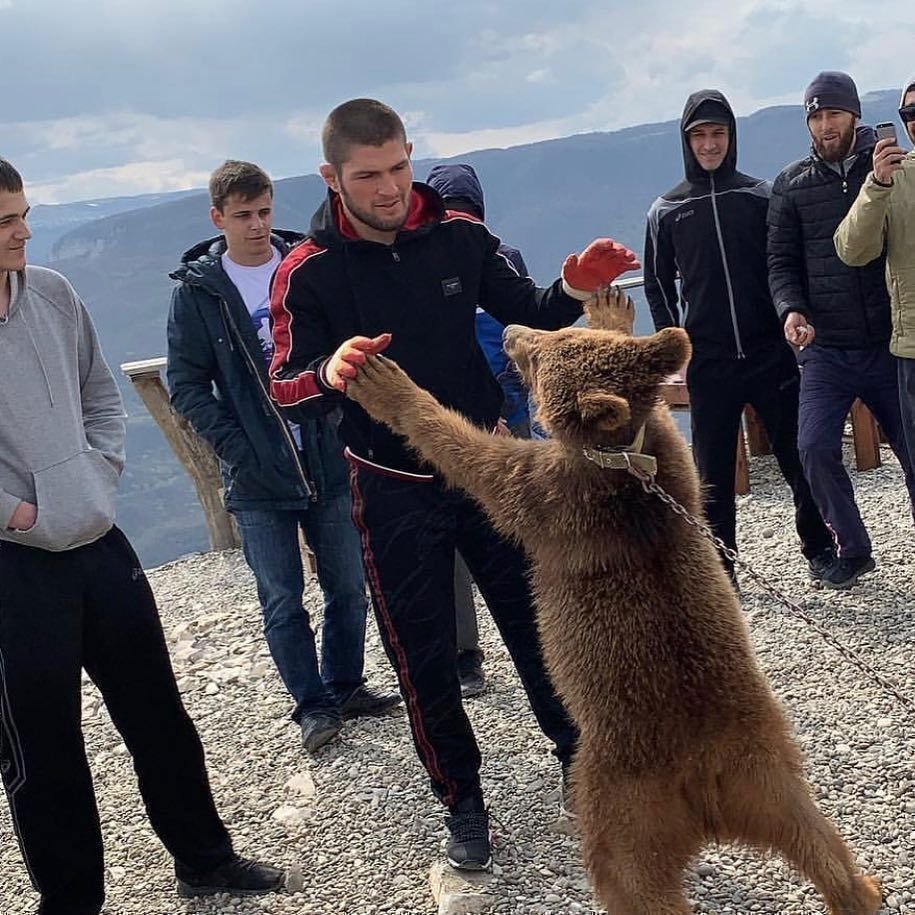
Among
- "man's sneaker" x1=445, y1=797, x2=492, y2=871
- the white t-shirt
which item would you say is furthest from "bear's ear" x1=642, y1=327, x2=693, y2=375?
the white t-shirt

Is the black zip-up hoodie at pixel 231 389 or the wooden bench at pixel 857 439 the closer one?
the black zip-up hoodie at pixel 231 389

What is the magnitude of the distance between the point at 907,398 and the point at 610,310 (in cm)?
225

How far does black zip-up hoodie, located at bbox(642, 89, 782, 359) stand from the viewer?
17.3ft

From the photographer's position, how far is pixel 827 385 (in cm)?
510

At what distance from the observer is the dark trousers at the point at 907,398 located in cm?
471

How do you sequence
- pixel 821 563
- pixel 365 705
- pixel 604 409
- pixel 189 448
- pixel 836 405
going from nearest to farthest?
pixel 604 409 → pixel 365 705 → pixel 836 405 → pixel 821 563 → pixel 189 448

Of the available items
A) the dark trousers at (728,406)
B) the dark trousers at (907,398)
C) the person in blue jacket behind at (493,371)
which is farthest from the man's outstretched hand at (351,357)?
the dark trousers at (907,398)

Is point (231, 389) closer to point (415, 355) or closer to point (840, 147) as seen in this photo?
point (415, 355)

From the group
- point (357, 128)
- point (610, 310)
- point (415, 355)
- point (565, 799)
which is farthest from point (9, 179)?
point (565, 799)

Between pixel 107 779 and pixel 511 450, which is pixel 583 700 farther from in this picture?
pixel 107 779

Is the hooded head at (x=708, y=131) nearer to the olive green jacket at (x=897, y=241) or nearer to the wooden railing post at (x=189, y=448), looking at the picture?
the olive green jacket at (x=897, y=241)

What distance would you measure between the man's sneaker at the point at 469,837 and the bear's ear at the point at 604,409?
5.18ft

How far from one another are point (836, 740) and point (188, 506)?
452 ft

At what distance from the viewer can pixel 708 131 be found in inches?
206
